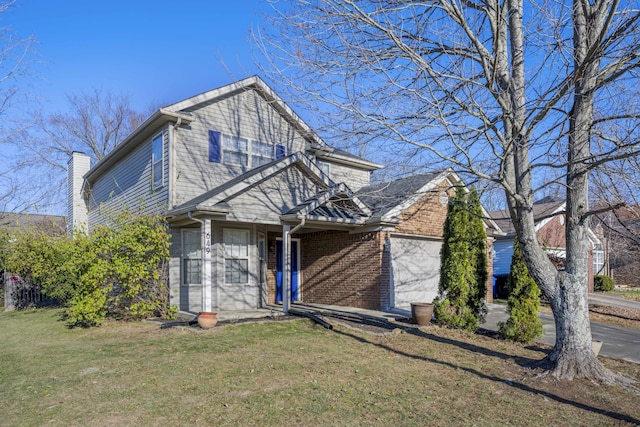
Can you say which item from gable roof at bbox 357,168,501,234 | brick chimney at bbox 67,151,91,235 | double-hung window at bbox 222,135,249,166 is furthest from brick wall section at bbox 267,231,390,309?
brick chimney at bbox 67,151,91,235

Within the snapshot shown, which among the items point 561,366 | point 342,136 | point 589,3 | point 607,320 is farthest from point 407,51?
point 607,320

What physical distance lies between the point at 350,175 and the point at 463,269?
7880mm

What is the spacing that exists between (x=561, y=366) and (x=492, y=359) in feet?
4.05

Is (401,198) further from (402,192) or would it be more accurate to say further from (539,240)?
(539,240)

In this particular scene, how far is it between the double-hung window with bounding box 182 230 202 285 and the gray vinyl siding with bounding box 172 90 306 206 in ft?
3.43

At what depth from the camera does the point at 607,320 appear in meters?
12.7

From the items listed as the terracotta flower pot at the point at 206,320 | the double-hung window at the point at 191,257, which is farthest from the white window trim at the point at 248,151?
the terracotta flower pot at the point at 206,320

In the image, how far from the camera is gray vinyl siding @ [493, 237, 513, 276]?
866 inches

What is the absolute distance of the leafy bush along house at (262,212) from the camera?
39.0 ft

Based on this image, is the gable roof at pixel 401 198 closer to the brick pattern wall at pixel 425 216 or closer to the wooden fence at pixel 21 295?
the brick pattern wall at pixel 425 216

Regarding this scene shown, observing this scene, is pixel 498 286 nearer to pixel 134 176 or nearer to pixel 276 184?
pixel 276 184

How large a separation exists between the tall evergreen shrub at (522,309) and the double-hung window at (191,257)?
26.2ft

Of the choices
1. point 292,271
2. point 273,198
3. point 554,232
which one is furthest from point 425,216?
point 554,232

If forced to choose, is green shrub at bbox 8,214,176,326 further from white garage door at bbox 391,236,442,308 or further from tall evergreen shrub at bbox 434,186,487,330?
tall evergreen shrub at bbox 434,186,487,330
